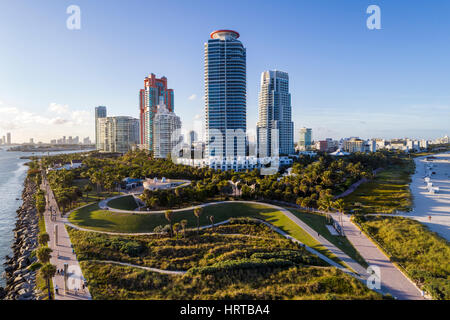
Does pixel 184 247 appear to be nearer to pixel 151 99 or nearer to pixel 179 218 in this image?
pixel 179 218

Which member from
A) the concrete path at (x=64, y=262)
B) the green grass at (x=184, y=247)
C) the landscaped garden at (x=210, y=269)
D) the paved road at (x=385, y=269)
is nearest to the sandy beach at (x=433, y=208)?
the paved road at (x=385, y=269)

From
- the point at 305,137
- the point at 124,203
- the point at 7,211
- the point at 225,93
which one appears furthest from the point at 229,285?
the point at 305,137

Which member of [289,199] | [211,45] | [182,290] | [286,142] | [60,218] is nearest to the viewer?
[182,290]

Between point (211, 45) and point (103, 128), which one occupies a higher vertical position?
point (211, 45)

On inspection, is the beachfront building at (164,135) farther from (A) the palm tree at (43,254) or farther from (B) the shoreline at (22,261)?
(A) the palm tree at (43,254)

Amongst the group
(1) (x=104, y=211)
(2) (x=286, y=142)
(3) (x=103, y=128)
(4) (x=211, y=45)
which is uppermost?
(4) (x=211, y=45)

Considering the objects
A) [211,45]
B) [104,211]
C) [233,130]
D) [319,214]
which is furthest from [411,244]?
[211,45]

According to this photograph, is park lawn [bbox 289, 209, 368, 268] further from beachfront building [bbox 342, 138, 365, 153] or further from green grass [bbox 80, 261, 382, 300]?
→ beachfront building [bbox 342, 138, 365, 153]

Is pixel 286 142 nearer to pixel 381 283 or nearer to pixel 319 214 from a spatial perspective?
pixel 319 214
